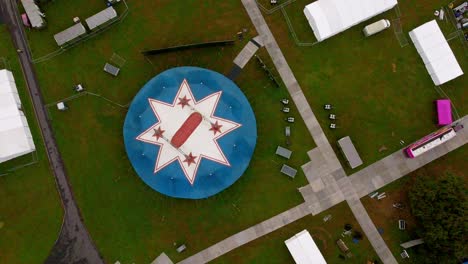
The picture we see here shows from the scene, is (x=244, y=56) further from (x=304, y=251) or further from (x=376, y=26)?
(x=304, y=251)

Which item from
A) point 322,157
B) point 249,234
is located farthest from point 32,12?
point 322,157

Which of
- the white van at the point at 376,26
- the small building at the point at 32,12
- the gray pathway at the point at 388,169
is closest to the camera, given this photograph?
the small building at the point at 32,12

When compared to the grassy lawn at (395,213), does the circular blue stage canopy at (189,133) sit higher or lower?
higher

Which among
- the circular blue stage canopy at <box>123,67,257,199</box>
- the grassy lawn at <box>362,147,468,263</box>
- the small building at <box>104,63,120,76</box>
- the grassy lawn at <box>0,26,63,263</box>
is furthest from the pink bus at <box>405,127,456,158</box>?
the grassy lawn at <box>0,26,63,263</box>

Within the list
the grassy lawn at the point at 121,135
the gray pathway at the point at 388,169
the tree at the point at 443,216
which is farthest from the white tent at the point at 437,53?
the grassy lawn at the point at 121,135

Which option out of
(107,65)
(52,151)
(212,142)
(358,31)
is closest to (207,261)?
(212,142)

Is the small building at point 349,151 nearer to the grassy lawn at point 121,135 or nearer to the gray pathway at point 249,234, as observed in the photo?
the grassy lawn at point 121,135
